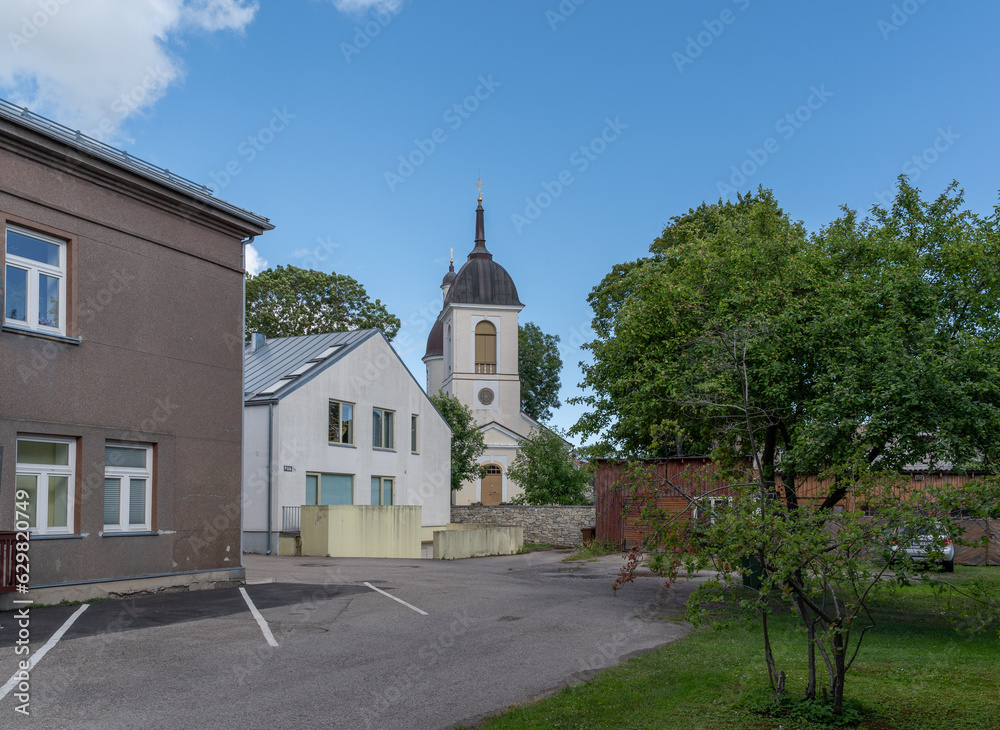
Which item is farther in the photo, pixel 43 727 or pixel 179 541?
pixel 179 541

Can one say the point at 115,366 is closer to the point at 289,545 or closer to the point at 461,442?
the point at 289,545

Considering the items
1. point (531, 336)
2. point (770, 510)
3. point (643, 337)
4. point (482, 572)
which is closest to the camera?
point (770, 510)

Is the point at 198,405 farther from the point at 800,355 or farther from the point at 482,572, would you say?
the point at 800,355

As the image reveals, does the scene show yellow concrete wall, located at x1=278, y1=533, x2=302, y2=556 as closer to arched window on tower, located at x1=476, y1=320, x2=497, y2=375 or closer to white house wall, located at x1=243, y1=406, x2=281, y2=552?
white house wall, located at x1=243, y1=406, x2=281, y2=552

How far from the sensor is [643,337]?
582 inches

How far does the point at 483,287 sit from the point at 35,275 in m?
44.6

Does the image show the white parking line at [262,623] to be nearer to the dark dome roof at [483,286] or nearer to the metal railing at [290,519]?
the metal railing at [290,519]

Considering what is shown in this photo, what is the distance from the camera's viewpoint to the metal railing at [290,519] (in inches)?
1025

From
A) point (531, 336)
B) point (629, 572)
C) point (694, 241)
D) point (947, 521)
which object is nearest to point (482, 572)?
point (694, 241)

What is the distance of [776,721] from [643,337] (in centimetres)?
868

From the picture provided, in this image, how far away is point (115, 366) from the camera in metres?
14.1

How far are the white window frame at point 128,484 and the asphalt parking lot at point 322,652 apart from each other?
1.22 metres

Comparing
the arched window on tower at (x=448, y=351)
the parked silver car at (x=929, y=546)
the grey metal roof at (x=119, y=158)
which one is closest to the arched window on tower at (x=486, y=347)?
the arched window on tower at (x=448, y=351)

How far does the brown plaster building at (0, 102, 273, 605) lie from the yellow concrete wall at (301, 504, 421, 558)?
823 centimetres
